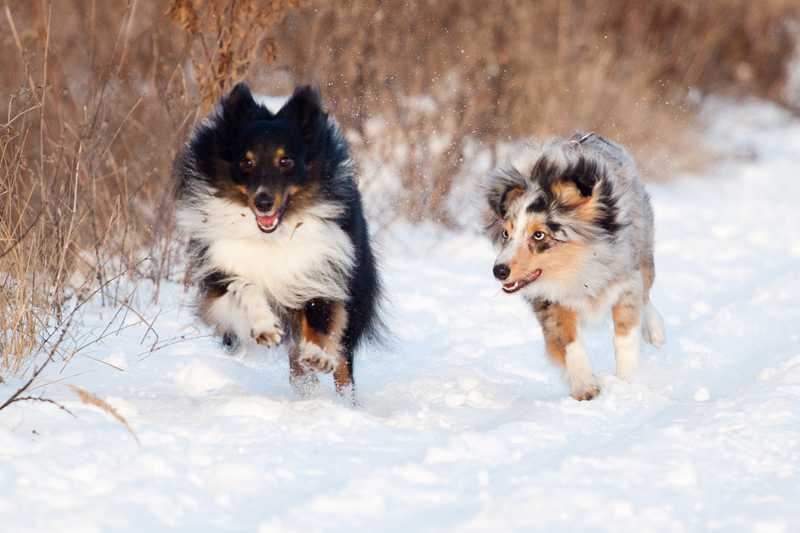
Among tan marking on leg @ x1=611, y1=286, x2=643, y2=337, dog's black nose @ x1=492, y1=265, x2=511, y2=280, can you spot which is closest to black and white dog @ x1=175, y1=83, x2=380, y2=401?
dog's black nose @ x1=492, y1=265, x2=511, y2=280

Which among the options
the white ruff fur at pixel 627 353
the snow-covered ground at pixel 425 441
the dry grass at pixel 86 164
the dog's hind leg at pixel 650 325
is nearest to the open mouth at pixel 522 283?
the snow-covered ground at pixel 425 441

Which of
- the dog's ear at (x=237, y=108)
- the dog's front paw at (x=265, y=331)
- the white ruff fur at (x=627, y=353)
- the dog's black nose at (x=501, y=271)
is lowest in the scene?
the white ruff fur at (x=627, y=353)

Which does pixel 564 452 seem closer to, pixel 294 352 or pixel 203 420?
pixel 203 420

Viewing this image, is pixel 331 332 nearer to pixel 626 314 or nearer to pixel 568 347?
pixel 568 347

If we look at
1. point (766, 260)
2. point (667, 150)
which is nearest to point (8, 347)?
point (766, 260)

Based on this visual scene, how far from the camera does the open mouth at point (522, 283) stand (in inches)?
177

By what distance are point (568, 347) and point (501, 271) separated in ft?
2.05

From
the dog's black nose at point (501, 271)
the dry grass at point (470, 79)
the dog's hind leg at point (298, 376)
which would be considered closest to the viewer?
the dog's black nose at point (501, 271)

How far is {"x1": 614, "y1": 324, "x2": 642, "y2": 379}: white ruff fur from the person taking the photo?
4816 mm

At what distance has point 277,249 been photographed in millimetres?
4387

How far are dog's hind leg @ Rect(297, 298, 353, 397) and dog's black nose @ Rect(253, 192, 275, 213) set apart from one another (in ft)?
1.96

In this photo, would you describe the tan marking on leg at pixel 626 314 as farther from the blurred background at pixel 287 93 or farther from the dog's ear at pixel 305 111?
the blurred background at pixel 287 93

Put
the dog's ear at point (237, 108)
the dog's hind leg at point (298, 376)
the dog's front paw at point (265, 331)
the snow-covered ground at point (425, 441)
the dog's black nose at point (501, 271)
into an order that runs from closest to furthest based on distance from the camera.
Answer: the snow-covered ground at point (425, 441)
the dog's front paw at point (265, 331)
the dog's black nose at point (501, 271)
the dog's ear at point (237, 108)
the dog's hind leg at point (298, 376)

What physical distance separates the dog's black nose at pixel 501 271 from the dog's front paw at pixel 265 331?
1.21 meters
